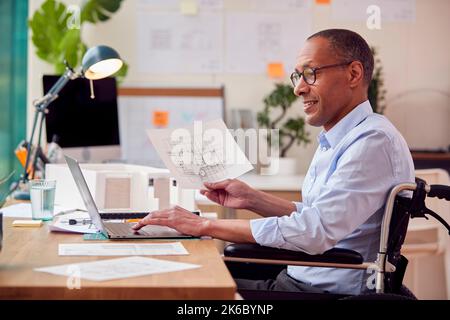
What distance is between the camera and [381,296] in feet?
4.73

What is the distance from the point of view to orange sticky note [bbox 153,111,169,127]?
13.3ft

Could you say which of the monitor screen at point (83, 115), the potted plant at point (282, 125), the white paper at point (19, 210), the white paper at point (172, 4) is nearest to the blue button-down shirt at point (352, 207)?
the white paper at point (19, 210)

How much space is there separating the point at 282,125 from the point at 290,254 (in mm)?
2472

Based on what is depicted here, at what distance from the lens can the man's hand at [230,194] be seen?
199cm

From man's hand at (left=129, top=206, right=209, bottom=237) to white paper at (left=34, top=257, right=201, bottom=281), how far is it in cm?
28

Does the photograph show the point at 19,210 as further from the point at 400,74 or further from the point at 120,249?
the point at 400,74

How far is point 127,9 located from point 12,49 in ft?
2.15

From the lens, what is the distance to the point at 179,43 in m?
4.07

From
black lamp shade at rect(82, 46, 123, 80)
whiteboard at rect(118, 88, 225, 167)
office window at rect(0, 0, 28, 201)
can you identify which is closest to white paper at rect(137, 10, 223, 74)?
whiteboard at rect(118, 88, 225, 167)

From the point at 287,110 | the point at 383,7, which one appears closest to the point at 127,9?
the point at 287,110

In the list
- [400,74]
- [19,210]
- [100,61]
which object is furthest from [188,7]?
[19,210]

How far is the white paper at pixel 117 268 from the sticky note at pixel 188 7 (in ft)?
9.17
